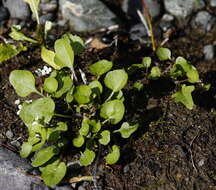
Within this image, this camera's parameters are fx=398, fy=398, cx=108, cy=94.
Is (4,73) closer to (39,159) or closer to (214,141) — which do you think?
(39,159)

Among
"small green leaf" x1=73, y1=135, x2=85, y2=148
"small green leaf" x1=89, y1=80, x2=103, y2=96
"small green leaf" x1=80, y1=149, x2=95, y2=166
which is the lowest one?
"small green leaf" x1=80, y1=149, x2=95, y2=166

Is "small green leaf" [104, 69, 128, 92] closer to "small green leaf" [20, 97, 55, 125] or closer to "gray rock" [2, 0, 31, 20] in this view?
"small green leaf" [20, 97, 55, 125]

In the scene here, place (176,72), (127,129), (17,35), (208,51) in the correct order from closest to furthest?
(127,129) → (176,72) → (17,35) → (208,51)

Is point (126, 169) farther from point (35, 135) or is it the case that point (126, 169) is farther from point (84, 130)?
point (35, 135)

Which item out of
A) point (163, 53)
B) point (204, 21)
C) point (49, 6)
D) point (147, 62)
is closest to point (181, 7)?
point (204, 21)

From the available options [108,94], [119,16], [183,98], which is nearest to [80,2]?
[119,16]

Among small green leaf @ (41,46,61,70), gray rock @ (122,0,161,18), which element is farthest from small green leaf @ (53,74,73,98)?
gray rock @ (122,0,161,18)
